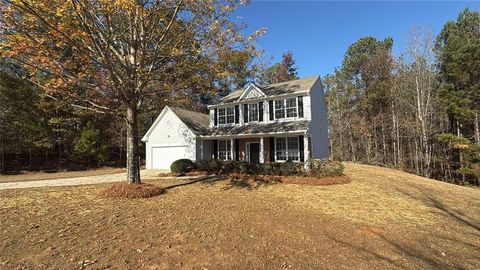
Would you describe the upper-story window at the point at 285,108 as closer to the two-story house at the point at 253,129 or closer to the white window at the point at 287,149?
the two-story house at the point at 253,129

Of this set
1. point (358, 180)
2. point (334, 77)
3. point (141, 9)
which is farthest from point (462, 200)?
point (334, 77)

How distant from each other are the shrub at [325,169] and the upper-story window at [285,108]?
191 inches

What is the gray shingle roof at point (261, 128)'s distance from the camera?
18094 millimetres

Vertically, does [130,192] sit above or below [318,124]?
below

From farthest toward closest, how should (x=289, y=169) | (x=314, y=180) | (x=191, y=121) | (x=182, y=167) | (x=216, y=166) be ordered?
(x=191, y=121) → (x=182, y=167) → (x=216, y=166) → (x=289, y=169) → (x=314, y=180)

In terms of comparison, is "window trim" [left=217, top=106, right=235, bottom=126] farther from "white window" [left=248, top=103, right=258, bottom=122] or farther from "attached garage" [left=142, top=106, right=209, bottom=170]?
"attached garage" [left=142, top=106, right=209, bottom=170]

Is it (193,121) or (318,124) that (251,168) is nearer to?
(318,124)

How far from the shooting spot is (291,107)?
19.8 m

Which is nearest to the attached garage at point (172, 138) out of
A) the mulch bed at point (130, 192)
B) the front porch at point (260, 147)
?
the front porch at point (260, 147)

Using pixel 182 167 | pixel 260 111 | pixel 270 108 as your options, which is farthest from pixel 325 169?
pixel 182 167

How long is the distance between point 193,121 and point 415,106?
74.0 ft

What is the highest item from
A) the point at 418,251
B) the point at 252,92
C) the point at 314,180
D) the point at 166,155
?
the point at 252,92

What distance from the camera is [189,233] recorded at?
21.8 ft

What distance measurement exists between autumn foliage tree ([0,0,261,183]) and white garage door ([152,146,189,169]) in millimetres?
9665
